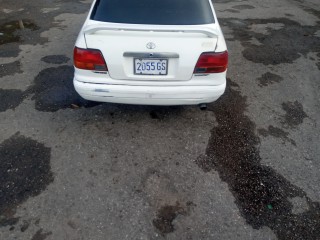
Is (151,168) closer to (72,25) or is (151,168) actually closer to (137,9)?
(137,9)

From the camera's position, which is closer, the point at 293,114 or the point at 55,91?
the point at 293,114

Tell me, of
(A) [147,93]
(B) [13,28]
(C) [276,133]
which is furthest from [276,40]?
(B) [13,28]

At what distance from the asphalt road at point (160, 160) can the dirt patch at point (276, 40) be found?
52 cm

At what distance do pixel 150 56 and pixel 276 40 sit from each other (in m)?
4.91

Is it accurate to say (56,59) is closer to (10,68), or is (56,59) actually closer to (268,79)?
(10,68)

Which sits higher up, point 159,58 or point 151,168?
point 159,58

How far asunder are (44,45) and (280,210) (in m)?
5.67

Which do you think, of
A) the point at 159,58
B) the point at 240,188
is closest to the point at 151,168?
the point at 240,188

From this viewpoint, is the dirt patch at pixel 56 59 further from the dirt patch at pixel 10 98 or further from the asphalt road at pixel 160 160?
the dirt patch at pixel 10 98

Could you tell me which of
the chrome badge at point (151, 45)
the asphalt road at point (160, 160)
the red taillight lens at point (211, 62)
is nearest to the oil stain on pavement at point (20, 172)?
the asphalt road at point (160, 160)

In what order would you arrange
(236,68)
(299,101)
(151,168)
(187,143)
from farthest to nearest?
1. (236,68)
2. (299,101)
3. (187,143)
4. (151,168)

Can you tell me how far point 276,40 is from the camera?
6.69 meters

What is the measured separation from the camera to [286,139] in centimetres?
357

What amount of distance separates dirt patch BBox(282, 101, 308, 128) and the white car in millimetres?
1325
